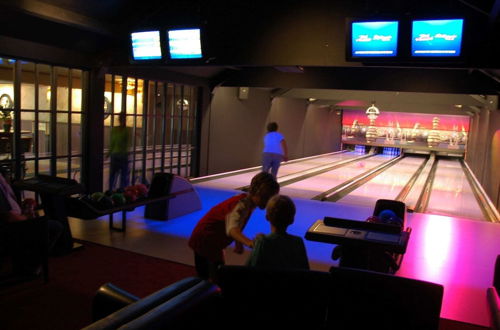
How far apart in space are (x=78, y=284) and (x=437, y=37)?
3.72 meters

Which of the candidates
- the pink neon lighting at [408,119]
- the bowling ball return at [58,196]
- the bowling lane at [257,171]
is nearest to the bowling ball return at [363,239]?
the bowling ball return at [58,196]

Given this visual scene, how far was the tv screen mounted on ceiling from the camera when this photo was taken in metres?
4.43

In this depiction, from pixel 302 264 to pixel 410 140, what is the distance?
18312 millimetres

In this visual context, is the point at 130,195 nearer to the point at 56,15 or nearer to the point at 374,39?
the point at 56,15

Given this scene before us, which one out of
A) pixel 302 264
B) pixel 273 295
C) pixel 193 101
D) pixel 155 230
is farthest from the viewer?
pixel 193 101

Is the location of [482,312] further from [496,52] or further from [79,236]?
[79,236]

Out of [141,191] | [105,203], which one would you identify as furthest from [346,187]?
[105,203]

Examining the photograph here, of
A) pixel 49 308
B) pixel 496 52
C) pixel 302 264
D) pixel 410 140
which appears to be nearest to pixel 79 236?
pixel 49 308

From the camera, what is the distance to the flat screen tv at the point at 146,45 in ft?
18.4

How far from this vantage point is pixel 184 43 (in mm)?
5426

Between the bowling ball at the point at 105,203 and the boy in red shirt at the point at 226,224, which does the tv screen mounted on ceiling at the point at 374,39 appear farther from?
the bowling ball at the point at 105,203

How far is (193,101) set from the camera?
954 centimetres

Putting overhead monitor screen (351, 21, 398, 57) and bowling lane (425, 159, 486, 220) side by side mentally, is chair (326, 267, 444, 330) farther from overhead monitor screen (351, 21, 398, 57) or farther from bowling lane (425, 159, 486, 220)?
bowling lane (425, 159, 486, 220)

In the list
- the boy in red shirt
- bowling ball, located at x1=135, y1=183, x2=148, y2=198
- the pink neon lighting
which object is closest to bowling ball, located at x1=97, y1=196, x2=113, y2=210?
bowling ball, located at x1=135, y1=183, x2=148, y2=198
